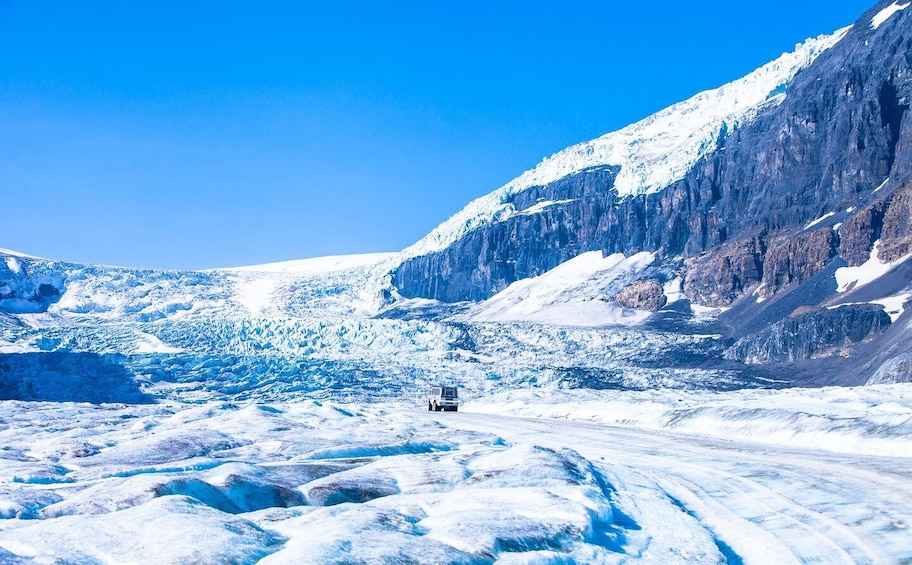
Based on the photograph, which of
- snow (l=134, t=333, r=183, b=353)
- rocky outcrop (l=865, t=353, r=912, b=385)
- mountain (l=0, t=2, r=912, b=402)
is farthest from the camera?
snow (l=134, t=333, r=183, b=353)

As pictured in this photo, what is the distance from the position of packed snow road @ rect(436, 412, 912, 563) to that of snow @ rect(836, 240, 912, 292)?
118690 mm

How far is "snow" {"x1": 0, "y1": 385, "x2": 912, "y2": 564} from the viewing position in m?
10.3

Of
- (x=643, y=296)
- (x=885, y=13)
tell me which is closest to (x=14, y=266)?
(x=643, y=296)

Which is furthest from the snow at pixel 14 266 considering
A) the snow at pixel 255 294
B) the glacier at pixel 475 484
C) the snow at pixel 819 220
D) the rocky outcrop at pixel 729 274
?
the snow at pixel 819 220

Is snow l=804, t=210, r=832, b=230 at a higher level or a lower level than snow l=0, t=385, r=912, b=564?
higher

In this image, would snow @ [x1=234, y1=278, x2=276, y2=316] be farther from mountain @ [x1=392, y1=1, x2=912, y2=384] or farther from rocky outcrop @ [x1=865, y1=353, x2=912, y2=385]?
rocky outcrop @ [x1=865, y1=353, x2=912, y2=385]

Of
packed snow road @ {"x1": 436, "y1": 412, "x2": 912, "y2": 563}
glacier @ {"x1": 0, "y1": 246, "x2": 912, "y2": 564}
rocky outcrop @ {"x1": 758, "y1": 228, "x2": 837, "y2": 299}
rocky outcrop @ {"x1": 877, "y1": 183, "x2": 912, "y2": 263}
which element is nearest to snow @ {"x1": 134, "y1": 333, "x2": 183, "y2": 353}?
glacier @ {"x1": 0, "y1": 246, "x2": 912, "y2": 564}

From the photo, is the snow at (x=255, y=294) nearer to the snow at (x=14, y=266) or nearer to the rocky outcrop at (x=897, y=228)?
the snow at (x=14, y=266)

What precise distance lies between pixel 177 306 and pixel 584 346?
264ft

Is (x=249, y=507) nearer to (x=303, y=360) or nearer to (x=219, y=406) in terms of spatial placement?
(x=219, y=406)

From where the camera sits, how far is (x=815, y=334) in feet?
373

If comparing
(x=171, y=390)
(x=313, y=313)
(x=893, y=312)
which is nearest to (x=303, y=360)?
(x=171, y=390)

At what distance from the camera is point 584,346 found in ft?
405

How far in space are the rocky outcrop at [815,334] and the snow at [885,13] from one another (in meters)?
101
